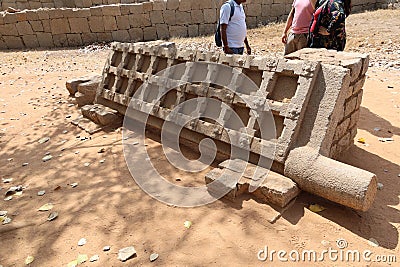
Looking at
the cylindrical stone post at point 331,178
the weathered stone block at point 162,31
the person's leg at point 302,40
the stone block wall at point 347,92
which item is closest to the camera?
the cylindrical stone post at point 331,178

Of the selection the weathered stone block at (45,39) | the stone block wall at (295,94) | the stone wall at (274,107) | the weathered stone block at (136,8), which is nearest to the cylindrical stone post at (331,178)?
the stone wall at (274,107)

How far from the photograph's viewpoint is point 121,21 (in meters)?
12.4

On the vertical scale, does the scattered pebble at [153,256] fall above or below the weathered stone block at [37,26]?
below

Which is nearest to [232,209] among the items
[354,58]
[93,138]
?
[354,58]

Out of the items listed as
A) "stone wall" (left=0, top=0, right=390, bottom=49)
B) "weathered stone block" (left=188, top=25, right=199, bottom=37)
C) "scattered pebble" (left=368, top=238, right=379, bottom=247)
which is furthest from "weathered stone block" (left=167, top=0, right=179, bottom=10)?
"scattered pebble" (left=368, top=238, right=379, bottom=247)

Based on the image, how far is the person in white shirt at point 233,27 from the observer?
4599 millimetres

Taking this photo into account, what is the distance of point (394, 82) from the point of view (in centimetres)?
617

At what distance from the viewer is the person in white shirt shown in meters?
4.60

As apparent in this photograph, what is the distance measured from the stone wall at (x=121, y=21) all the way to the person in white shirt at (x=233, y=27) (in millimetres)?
8301

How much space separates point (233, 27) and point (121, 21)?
891cm

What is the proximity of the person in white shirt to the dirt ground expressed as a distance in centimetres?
190

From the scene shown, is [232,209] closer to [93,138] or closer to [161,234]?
[161,234]

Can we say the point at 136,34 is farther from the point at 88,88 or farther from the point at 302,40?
the point at 302,40

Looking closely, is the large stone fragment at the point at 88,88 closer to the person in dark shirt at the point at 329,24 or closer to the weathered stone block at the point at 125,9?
the person in dark shirt at the point at 329,24
